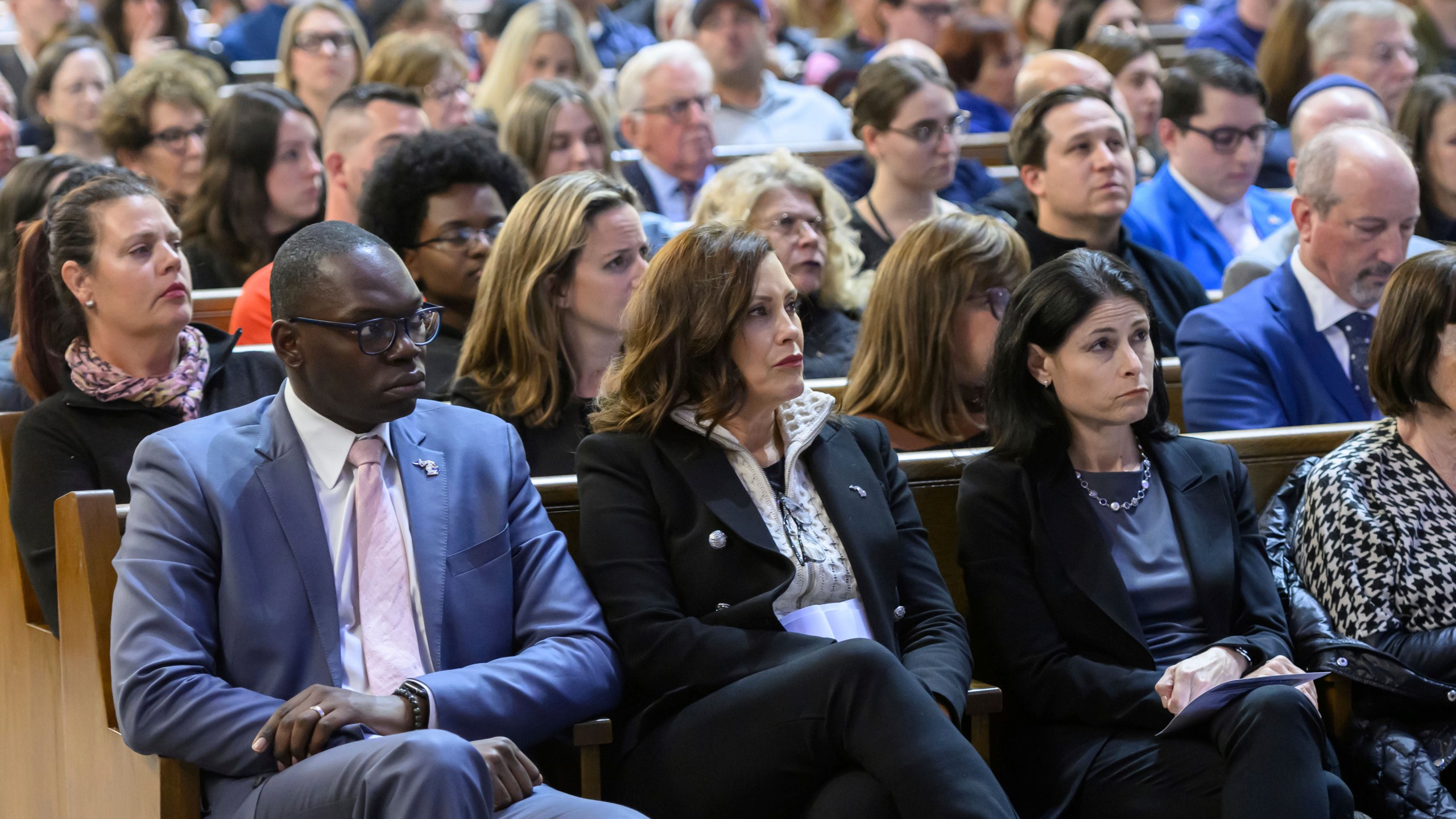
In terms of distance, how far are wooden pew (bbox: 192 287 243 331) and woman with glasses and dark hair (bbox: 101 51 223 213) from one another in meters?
1.02

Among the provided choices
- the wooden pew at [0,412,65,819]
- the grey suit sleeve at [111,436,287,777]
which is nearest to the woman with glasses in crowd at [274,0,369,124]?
the wooden pew at [0,412,65,819]

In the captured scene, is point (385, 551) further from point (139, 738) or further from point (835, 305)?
point (835, 305)

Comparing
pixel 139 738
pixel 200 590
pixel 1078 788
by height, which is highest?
pixel 200 590

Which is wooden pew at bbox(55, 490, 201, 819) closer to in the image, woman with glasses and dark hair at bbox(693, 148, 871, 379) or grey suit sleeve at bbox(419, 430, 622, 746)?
grey suit sleeve at bbox(419, 430, 622, 746)

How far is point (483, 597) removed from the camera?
2375 millimetres

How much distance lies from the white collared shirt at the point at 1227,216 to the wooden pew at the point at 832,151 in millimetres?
692

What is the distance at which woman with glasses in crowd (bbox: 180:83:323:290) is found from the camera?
14.8 ft

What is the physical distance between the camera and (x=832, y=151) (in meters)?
5.89

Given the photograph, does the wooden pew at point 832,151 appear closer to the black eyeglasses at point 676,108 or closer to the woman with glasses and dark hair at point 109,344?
the black eyeglasses at point 676,108

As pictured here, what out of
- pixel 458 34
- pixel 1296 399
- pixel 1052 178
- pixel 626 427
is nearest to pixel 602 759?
pixel 626 427

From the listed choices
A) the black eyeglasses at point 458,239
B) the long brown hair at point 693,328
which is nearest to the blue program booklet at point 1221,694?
the long brown hair at point 693,328

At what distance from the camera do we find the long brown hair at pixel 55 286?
2951 millimetres

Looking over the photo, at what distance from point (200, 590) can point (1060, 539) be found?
1.37 m

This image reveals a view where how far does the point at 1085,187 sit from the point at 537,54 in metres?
2.52
